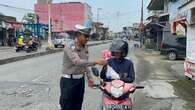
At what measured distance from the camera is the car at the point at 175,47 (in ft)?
97.5

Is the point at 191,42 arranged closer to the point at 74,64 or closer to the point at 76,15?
the point at 74,64

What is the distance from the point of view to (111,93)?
510 centimetres

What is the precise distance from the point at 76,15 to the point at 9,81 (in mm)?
98620

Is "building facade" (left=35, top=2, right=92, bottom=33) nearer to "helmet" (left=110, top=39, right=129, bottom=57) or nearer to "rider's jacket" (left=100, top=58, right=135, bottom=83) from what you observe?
"rider's jacket" (left=100, top=58, right=135, bottom=83)

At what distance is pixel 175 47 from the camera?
29938mm

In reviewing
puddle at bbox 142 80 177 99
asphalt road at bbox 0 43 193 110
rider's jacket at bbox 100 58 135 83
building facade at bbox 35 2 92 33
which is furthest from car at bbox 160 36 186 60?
building facade at bbox 35 2 92 33

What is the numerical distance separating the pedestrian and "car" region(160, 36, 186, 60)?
24161mm

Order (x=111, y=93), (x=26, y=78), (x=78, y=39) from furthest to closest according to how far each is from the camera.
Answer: (x=26, y=78), (x=78, y=39), (x=111, y=93)

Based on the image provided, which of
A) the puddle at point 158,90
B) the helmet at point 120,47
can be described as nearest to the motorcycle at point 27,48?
the puddle at point 158,90

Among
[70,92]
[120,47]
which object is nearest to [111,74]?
[120,47]

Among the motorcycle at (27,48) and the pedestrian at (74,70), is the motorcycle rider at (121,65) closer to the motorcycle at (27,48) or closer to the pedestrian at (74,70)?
the pedestrian at (74,70)

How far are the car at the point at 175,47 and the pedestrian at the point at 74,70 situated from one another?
2416 centimetres

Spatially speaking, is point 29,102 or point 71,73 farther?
point 29,102

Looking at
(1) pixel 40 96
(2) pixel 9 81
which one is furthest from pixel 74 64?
(2) pixel 9 81
